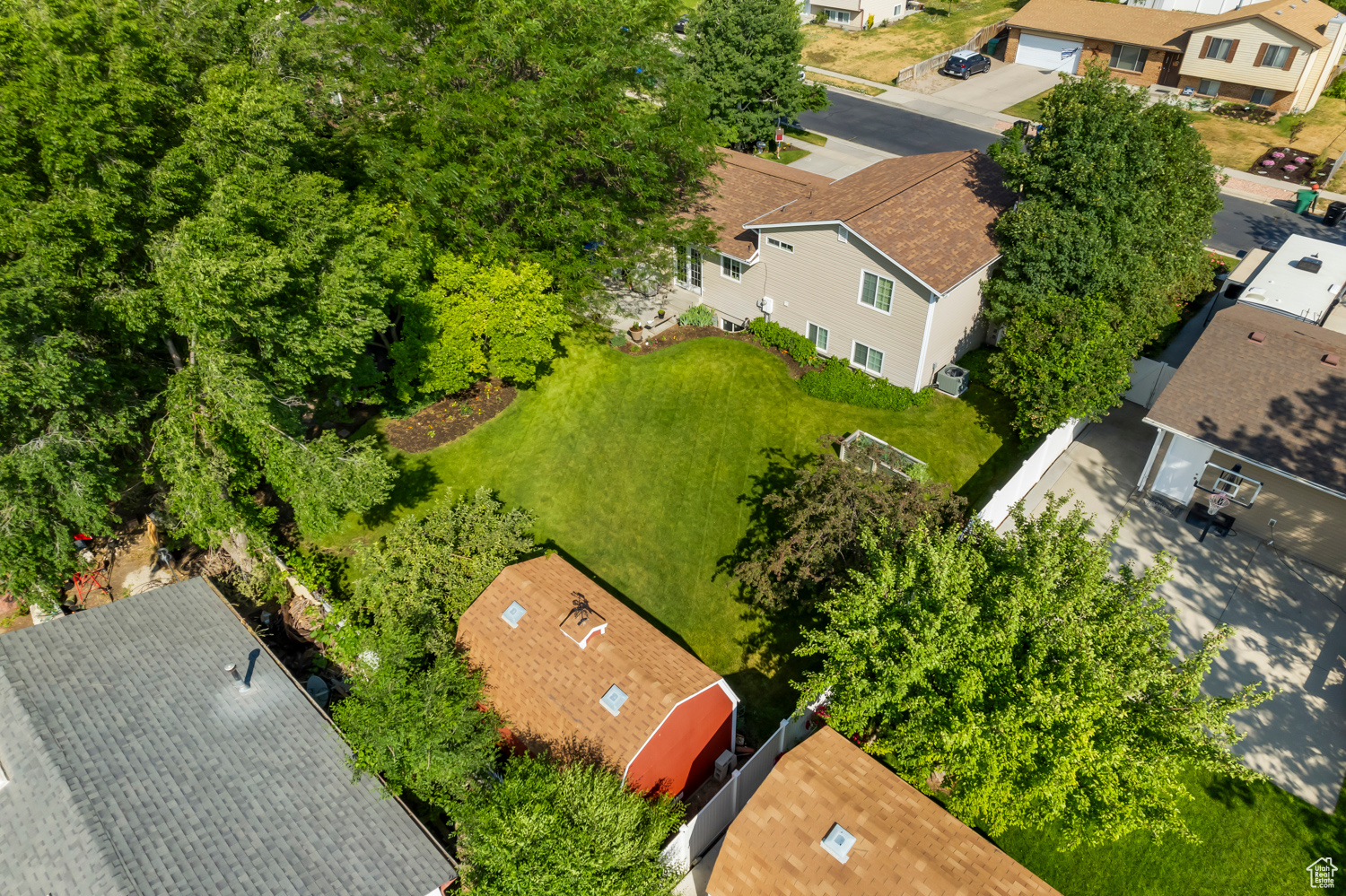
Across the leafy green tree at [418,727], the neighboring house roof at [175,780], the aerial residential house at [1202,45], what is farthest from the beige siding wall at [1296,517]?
the aerial residential house at [1202,45]

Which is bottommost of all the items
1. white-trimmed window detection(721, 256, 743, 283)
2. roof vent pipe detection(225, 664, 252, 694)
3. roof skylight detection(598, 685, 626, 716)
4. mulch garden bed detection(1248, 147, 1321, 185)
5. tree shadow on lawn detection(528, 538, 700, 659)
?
tree shadow on lawn detection(528, 538, 700, 659)

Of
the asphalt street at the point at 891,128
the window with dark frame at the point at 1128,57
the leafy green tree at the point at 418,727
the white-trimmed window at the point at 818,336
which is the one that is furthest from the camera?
the window with dark frame at the point at 1128,57

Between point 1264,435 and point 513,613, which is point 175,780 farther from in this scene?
point 1264,435

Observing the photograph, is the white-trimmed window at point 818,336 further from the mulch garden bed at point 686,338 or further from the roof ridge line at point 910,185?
the roof ridge line at point 910,185

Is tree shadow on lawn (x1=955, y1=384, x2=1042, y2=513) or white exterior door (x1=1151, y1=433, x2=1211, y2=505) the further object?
tree shadow on lawn (x1=955, y1=384, x2=1042, y2=513)

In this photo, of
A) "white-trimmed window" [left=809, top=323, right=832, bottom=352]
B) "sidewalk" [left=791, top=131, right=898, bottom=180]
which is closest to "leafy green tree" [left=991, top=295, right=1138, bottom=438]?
"white-trimmed window" [left=809, top=323, right=832, bottom=352]

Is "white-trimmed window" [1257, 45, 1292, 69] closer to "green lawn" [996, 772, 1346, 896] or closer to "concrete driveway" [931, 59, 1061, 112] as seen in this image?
"concrete driveway" [931, 59, 1061, 112]

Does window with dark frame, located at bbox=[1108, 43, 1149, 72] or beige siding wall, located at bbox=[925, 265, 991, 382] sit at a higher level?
window with dark frame, located at bbox=[1108, 43, 1149, 72]
